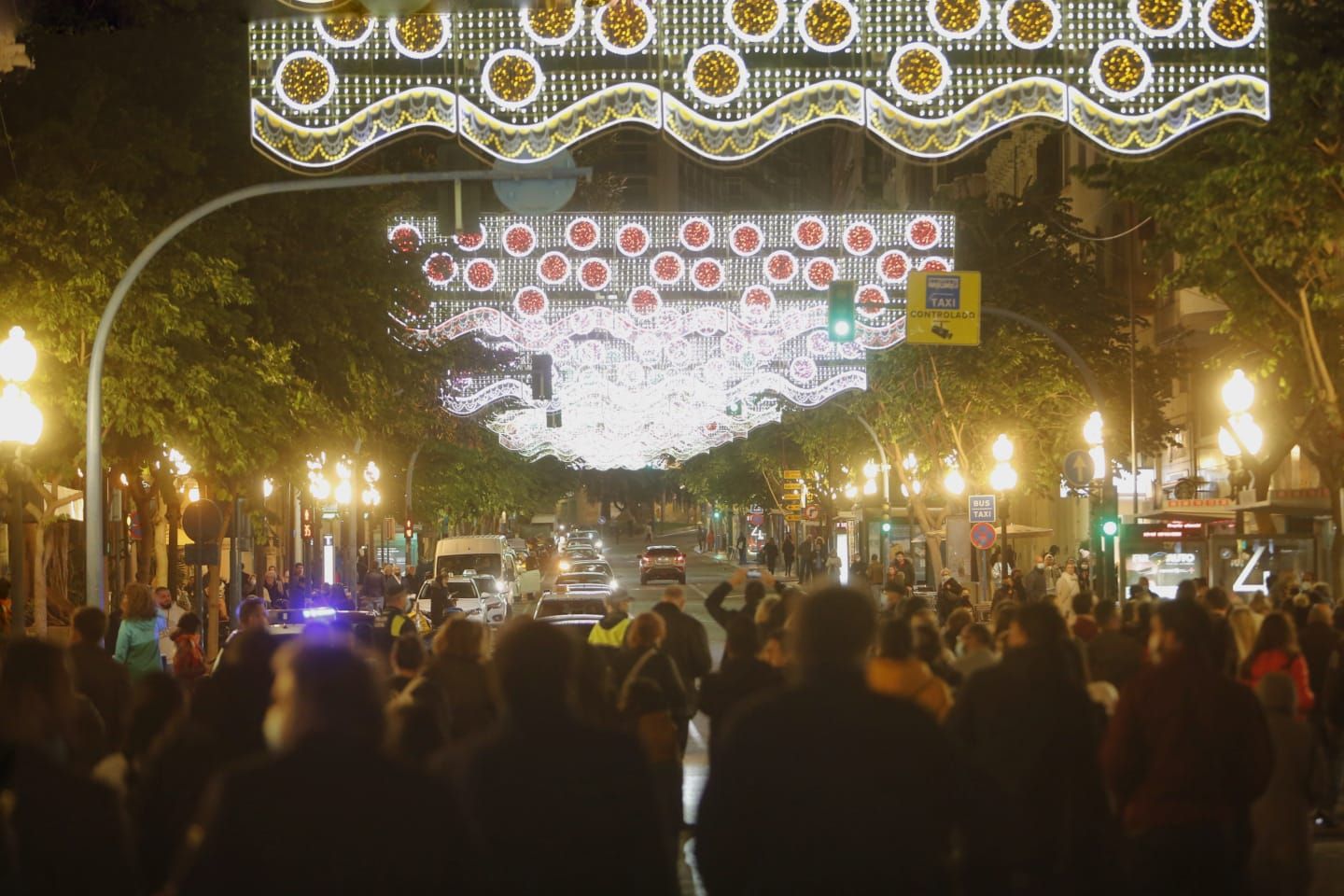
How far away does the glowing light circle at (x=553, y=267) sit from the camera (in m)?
30.6

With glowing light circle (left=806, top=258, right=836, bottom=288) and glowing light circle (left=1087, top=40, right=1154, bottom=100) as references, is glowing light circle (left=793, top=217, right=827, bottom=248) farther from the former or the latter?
glowing light circle (left=1087, top=40, right=1154, bottom=100)

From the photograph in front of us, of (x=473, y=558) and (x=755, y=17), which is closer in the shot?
(x=755, y=17)

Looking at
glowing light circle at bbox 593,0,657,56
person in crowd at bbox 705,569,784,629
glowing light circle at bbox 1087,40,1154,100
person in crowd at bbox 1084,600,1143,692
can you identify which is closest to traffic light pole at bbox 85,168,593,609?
glowing light circle at bbox 593,0,657,56

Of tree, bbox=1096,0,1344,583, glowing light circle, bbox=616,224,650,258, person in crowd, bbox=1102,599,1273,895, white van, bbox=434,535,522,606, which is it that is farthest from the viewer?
white van, bbox=434,535,522,606

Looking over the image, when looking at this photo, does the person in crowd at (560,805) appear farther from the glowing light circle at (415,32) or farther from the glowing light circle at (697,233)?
the glowing light circle at (697,233)

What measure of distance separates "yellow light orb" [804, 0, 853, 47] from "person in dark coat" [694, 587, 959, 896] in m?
13.2

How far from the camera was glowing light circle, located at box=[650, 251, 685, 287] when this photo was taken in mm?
30625

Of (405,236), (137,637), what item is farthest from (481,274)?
(137,637)

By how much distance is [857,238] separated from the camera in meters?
30.5

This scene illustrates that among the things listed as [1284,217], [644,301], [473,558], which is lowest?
[473,558]

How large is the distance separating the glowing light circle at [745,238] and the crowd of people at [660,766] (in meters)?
18.3

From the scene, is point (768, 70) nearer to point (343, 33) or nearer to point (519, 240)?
point (343, 33)

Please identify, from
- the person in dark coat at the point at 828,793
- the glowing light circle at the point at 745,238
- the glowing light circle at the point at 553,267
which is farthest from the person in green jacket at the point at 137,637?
the glowing light circle at the point at 745,238

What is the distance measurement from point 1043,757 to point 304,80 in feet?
39.6
